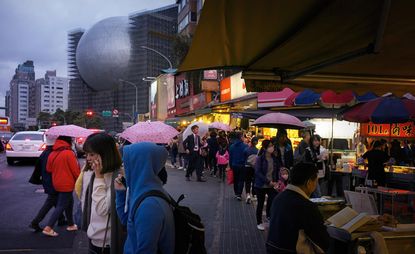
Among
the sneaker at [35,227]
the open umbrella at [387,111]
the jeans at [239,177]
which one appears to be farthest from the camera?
the jeans at [239,177]

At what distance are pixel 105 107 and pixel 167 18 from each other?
42437mm

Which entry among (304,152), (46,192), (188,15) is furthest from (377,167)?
(188,15)

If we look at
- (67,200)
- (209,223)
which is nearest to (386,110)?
(209,223)

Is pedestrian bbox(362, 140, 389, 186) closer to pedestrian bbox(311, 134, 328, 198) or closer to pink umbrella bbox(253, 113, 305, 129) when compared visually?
pedestrian bbox(311, 134, 328, 198)

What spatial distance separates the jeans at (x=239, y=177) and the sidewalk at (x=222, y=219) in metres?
0.31

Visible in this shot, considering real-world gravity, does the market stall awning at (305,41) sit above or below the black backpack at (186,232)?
above

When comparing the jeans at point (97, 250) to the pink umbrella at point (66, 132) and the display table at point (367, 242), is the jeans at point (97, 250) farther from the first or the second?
the pink umbrella at point (66, 132)

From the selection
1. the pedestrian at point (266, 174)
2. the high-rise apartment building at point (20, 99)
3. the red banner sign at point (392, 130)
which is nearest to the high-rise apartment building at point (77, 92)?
the high-rise apartment building at point (20, 99)

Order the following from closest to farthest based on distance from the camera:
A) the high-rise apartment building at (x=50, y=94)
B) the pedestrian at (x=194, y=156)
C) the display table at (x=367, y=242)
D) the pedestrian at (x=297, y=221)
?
1. the pedestrian at (x=297, y=221)
2. the display table at (x=367, y=242)
3. the pedestrian at (x=194, y=156)
4. the high-rise apartment building at (x=50, y=94)

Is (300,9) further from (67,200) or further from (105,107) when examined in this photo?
(105,107)

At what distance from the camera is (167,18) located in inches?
4117

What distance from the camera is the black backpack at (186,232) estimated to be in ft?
8.99

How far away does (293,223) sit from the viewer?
11.8 feet

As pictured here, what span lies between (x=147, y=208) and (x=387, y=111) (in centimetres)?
625
